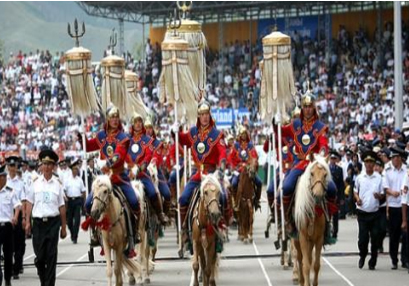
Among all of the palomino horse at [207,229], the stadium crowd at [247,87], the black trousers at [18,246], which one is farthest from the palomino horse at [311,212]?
the stadium crowd at [247,87]

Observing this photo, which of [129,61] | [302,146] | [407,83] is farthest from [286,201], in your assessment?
[129,61]

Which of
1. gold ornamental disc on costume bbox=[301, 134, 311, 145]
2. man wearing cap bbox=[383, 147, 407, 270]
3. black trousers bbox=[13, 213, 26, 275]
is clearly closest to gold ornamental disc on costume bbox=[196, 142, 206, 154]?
gold ornamental disc on costume bbox=[301, 134, 311, 145]

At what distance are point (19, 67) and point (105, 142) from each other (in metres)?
45.5

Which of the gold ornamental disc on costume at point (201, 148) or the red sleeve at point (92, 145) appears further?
the red sleeve at point (92, 145)

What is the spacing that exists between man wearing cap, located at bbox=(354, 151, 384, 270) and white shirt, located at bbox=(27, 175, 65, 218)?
612cm

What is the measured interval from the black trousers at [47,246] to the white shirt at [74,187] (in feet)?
40.3

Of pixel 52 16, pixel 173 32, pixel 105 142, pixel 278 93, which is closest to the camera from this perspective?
pixel 105 142

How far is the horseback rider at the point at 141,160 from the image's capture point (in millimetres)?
21094

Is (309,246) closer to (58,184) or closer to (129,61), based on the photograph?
(58,184)

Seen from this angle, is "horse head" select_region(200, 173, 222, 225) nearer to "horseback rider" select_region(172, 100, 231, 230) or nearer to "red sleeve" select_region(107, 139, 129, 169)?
"horseback rider" select_region(172, 100, 231, 230)

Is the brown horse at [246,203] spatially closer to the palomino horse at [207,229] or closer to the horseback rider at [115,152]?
the horseback rider at [115,152]

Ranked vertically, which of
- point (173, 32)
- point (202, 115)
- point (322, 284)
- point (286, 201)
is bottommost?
point (322, 284)

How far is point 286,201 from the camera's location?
61.4 feet

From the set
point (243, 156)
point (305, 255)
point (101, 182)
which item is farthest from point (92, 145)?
point (243, 156)
